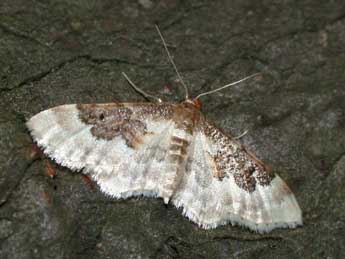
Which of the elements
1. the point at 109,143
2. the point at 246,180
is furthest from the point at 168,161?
the point at 246,180

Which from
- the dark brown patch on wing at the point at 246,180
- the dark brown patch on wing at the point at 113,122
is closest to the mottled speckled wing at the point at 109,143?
the dark brown patch on wing at the point at 113,122

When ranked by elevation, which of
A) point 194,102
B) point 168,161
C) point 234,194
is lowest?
point 234,194

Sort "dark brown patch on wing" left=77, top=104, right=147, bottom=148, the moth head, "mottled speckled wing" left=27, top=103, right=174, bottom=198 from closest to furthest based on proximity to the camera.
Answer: "mottled speckled wing" left=27, top=103, right=174, bottom=198, "dark brown patch on wing" left=77, top=104, right=147, bottom=148, the moth head

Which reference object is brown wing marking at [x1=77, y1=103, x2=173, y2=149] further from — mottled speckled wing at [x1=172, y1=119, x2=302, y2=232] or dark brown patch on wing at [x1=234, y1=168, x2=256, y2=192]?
dark brown patch on wing at [x1=234, y1=168, x2=256, y2=192]

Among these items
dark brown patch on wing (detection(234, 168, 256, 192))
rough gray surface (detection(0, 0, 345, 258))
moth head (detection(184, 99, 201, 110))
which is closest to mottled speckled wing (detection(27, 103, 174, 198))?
rough gray surface (detection(0, 0, 345, 258))

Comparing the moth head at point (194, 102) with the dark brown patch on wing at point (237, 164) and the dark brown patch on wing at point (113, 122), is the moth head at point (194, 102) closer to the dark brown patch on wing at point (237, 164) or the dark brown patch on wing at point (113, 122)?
the dark brown patch on wing at point (237, 164)

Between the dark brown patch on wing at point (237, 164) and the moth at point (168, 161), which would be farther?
the dark brown patch on wing at point (237, 164)

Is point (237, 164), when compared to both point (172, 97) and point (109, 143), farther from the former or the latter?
point (109, 143)
